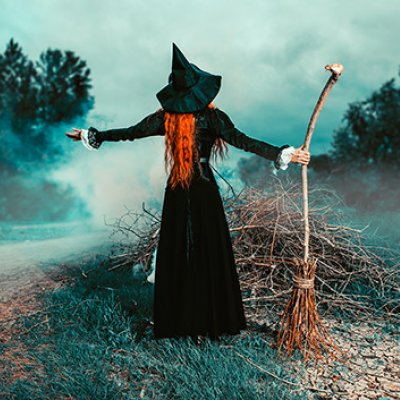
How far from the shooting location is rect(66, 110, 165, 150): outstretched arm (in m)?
3.16

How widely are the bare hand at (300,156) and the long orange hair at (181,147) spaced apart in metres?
0.61

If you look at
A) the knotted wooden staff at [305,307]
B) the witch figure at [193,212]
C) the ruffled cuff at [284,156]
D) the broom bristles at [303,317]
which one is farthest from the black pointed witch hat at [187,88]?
the broom bristles at [303,317]

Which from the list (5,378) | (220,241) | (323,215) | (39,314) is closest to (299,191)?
(323,215)

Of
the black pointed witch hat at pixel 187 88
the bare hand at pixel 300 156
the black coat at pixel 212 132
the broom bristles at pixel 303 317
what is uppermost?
the black pointed witch hat at pixel 187 88

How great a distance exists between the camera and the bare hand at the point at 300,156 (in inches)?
114

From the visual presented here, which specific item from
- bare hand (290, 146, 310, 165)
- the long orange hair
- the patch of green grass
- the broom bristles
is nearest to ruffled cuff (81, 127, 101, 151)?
the long orange hair

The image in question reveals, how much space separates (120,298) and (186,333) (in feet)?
3.94

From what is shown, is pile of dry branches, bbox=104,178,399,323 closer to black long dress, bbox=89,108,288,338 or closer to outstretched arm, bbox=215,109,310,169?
black long dress, bbox=89,108,288,338

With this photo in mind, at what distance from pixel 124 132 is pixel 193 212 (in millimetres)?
760

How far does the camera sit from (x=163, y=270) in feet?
10.5

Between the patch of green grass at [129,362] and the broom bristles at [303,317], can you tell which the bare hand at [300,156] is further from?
the patch of green grass at [129,362]

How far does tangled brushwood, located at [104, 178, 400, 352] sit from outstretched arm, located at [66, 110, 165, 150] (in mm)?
1547

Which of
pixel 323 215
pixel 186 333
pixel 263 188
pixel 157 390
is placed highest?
pixel 263 188

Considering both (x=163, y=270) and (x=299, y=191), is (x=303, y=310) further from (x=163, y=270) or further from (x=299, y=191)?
(x=299, y=191)
